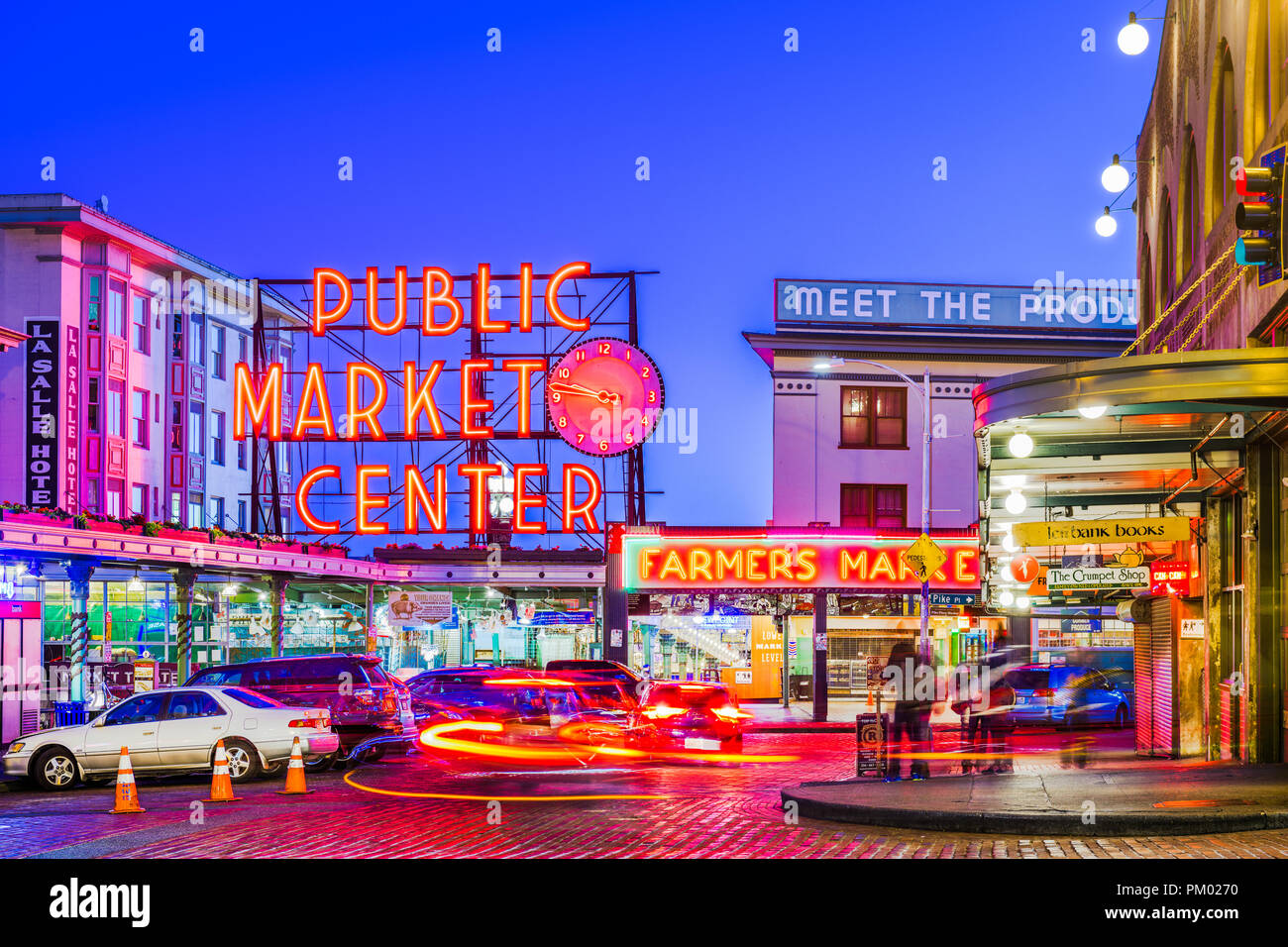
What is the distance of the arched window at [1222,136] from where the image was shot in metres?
17.8

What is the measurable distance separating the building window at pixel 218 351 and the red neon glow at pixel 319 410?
15.7 meters

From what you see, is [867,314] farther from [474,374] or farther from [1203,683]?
[1203,683]

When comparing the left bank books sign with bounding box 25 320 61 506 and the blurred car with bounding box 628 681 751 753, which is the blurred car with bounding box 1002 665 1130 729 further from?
the left bank books sign with bounding box 25 320 61 506

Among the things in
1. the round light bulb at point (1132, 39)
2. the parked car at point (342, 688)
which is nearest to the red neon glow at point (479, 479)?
the parked car at point (342, 688)

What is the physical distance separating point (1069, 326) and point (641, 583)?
17.2 metres

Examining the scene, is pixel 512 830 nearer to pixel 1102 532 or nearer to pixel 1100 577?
pixel 1102 532

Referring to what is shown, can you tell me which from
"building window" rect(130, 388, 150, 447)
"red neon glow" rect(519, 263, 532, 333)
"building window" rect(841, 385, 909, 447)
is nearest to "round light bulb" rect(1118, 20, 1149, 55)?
"building window" rect(841, 385, 909, 447)

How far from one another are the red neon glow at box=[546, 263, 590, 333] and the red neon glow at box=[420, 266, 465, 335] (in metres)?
3.18

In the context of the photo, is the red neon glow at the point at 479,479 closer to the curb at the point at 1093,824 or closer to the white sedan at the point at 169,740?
the white sedan at the point at 169,740

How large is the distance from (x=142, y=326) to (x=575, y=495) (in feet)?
67.5

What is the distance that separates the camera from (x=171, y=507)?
189 ft

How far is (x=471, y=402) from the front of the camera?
4728cm

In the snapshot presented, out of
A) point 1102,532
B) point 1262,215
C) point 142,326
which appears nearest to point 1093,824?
point 1262,215

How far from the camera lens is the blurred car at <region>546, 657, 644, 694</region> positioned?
30.0 m
